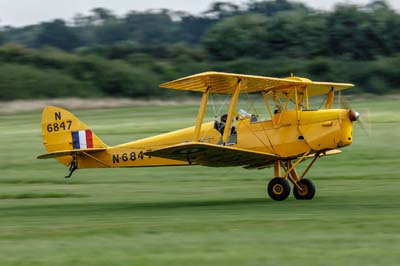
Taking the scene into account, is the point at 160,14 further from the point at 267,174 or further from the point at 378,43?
the point at 267,174

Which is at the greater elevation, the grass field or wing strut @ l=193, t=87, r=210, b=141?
wing strut @ l=193, t=87, r=210, b=141

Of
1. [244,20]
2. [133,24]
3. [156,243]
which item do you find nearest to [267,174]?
[156,243]

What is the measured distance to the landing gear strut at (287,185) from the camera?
17.4 meters

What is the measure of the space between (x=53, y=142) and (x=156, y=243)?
25.0 feet

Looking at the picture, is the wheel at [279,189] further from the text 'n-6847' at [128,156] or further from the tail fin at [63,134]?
the tail fin at [63,134]

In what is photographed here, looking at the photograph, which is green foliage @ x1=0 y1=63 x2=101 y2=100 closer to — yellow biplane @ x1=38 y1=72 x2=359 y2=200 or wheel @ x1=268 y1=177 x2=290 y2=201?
yellow biplane @ x1=38 y1=72 x2=359 y2=200

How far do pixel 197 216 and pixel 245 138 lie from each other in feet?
10.1

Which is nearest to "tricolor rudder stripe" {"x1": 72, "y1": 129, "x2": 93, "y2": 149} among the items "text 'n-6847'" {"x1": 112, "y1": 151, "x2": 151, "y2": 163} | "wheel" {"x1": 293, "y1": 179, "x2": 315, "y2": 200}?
"text 'n-6847'" {"x1": 112, "y1": 151, "x2": 151, "y2": 163}

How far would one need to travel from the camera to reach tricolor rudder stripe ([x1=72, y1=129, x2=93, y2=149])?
19.3 meters

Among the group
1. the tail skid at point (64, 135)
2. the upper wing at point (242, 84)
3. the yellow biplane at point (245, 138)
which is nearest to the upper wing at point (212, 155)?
the yellow biplane at point (245, 138)

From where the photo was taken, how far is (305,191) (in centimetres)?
1786

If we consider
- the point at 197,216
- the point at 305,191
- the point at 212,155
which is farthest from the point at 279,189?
the point at 197,216

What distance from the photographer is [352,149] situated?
95.1 ft

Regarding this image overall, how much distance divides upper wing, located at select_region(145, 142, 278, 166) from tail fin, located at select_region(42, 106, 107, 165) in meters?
2.73
